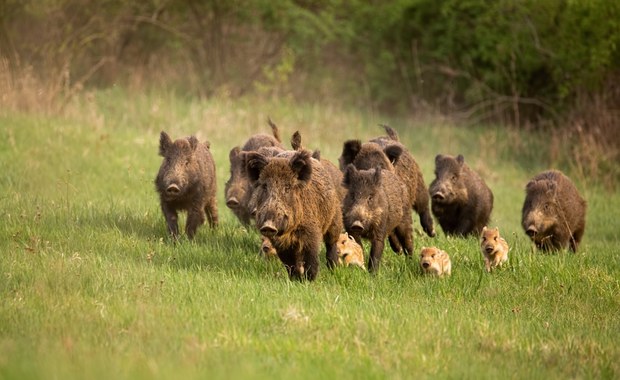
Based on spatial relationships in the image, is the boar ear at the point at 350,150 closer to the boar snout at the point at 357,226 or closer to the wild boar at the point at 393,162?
the wild boar at the point at 393,162

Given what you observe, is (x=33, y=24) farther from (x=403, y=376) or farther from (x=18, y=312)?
(x=403, y=376)

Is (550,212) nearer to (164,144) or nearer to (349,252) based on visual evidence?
(349,252)

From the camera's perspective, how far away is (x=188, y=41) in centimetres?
2994

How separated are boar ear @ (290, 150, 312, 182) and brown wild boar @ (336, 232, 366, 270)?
1.27 m

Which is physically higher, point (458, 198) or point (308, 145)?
point (458, 198)

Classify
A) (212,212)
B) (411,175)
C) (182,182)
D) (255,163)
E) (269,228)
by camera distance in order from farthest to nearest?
1. (212,212)
2. (411,175)
3. (182,182)
4. (255,163)
5. (269,228)

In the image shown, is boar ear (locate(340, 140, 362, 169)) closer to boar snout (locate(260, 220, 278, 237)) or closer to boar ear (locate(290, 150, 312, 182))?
boar ear (locate(290, 150, 312, 182))

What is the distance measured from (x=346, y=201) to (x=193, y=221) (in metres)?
2.36

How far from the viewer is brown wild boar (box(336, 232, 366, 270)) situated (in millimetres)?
10211

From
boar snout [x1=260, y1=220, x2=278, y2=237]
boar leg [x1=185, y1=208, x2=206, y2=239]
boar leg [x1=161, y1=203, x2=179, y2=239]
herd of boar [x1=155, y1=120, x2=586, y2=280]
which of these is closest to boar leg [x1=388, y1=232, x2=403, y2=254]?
herd of boar [x1=155, y1=120, x2=586, y2=280]

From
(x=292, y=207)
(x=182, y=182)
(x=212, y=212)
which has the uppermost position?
(x=292, y=207)

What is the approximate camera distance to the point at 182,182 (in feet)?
37.7

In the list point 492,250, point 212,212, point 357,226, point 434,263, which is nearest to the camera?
point 357,226

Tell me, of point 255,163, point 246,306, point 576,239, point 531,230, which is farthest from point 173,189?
point 576,239
